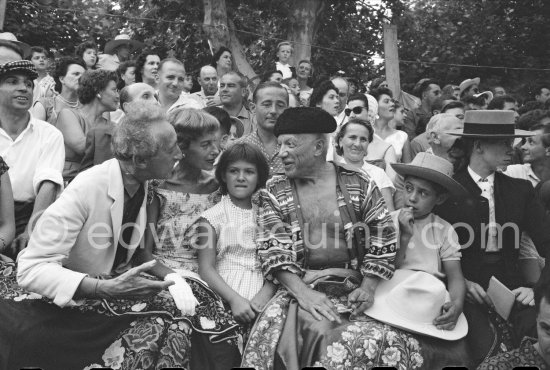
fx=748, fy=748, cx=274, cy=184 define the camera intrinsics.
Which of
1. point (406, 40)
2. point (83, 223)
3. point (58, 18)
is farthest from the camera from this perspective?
point (406, 40)

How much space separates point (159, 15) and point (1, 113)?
1187cm

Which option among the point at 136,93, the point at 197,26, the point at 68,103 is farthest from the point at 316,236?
the point at 197,26

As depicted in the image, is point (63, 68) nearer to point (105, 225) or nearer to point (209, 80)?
point (209, 80)

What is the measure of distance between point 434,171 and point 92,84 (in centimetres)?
339

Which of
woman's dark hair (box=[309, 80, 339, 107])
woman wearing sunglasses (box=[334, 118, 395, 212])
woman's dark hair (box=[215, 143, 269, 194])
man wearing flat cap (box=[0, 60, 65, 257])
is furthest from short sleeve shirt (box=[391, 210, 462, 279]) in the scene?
woman's dark hair (box=[309, 80, 339, 107])

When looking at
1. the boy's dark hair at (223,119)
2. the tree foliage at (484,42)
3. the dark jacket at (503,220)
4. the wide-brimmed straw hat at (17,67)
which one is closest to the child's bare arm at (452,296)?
the dark jacket at (503,220)

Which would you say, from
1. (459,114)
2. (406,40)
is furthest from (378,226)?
(406,40)

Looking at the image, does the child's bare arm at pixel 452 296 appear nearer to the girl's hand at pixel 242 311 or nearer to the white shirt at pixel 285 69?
the girl's hand at pixel 242 311

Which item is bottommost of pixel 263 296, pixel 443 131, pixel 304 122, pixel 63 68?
pixel 263 296

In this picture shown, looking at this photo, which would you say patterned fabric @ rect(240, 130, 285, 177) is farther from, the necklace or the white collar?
the necklace

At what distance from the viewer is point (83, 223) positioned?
4055mm

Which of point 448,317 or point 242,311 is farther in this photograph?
point 448,317

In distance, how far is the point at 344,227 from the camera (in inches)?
183

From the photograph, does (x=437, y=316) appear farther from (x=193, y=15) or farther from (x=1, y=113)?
(x=193, y=15)
